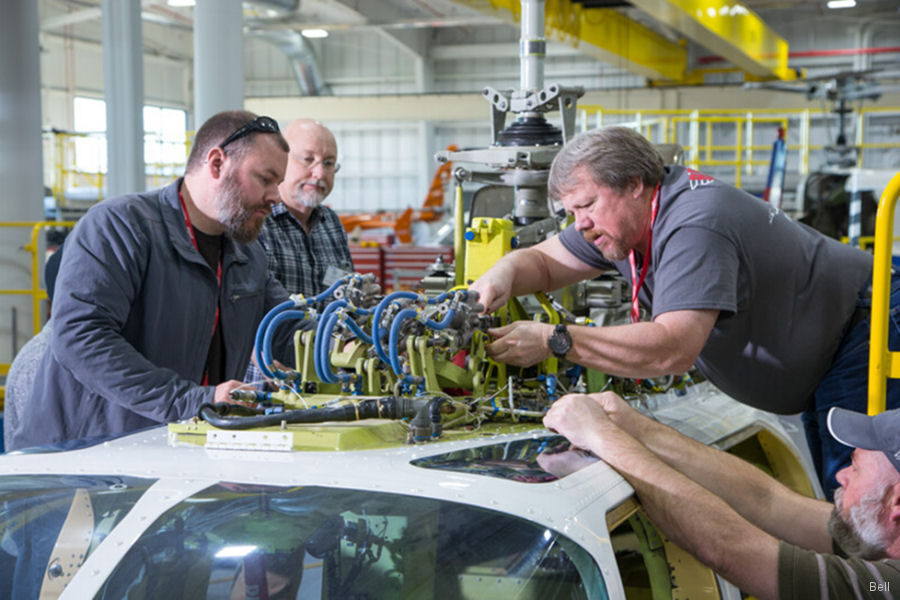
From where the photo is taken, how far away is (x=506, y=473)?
5.88 ft

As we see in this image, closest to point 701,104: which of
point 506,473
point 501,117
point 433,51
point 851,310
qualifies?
point 433,51

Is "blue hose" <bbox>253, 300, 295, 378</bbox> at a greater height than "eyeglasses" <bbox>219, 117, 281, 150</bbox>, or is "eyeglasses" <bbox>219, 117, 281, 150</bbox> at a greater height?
"eyeglasses" <bbox>219, 117, 281, 150</bbox>

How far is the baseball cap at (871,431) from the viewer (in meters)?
1.86

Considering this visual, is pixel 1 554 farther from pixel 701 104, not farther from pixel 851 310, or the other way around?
pixel 701 104

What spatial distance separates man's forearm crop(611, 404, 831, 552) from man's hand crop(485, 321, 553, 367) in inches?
15.4

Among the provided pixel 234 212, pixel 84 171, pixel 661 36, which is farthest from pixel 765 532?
pixel 84 171

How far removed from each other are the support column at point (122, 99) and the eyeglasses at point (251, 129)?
5.83 metres

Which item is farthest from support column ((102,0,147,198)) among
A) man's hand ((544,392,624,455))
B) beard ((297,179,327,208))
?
man's hand ((544,392,624,455))

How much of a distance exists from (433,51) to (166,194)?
2224cm

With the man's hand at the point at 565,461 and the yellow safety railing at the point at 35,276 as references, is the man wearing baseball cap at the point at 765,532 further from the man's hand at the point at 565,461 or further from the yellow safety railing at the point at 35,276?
the yellow safety railing at the point at 35,276

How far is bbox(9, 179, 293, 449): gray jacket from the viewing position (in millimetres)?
2443

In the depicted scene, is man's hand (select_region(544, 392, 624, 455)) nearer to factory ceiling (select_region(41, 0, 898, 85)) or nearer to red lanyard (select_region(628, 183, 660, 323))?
red lanyard (select_region(628, 183, 660, 323))

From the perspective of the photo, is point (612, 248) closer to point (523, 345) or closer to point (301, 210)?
point (523, 345)

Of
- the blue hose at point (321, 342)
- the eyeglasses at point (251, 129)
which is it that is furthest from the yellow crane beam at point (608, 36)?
the blue hose at point (321, 342)
